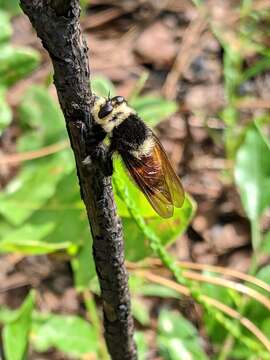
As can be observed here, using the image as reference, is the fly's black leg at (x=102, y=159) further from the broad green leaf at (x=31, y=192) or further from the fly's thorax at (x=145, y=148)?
the broad green leaf at (x=31, y=192)

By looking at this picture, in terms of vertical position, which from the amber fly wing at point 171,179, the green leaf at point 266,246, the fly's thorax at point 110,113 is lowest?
the green leaf at point 266,246

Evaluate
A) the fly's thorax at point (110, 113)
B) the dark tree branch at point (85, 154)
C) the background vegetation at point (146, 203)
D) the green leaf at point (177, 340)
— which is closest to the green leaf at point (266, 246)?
the background vegetation at point (146, 203)

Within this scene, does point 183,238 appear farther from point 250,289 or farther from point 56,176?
point 250,289

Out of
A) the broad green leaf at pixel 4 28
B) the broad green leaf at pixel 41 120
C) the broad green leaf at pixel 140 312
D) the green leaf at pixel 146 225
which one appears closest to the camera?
the green leaf at pixel 146 225

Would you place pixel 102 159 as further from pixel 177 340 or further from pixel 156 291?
pixel 156 291

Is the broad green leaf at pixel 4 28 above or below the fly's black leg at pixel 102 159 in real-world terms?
above

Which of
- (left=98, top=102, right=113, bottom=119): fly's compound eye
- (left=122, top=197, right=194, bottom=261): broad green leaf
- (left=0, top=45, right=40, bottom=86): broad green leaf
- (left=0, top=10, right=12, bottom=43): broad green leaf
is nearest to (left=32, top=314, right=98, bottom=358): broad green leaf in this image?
(left=122, top=197, right=194, bottom=261): broad green leaf

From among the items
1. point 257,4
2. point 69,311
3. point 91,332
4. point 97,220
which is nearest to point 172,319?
point 91,332
